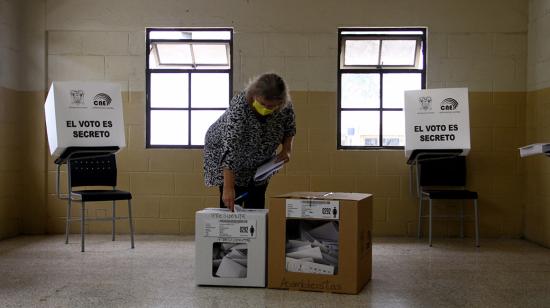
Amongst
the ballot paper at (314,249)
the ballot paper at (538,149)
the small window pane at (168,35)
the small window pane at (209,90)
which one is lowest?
the ballot paper at (314,249)

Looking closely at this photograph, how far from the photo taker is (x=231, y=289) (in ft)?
9.52

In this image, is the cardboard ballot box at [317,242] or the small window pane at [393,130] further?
the small window pane at [393,130]

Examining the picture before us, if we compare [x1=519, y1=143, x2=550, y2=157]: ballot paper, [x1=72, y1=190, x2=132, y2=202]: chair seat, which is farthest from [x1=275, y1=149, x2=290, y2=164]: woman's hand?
[x1=72, y1=190, x2=132, y2=202]: chair seat

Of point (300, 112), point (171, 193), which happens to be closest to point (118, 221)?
point (171, 193)

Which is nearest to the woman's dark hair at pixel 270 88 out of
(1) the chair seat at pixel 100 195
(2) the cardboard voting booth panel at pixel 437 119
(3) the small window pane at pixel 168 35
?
(1) the chair seat at pixel 100 195

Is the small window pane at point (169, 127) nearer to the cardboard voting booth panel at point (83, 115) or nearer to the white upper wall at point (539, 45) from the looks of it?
the cardboard voting booth panel at point (83, 115)

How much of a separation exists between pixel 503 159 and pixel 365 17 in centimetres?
172

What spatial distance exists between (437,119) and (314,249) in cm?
209

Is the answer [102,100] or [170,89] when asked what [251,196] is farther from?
[170,89]

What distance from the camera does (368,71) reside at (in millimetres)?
4938

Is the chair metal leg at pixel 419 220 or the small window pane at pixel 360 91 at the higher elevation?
the small window pane at pixel 360 91

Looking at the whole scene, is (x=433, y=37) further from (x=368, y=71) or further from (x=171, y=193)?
(x=171, y=193)

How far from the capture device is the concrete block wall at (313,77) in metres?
4.88

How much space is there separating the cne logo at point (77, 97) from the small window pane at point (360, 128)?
7.16 ft
